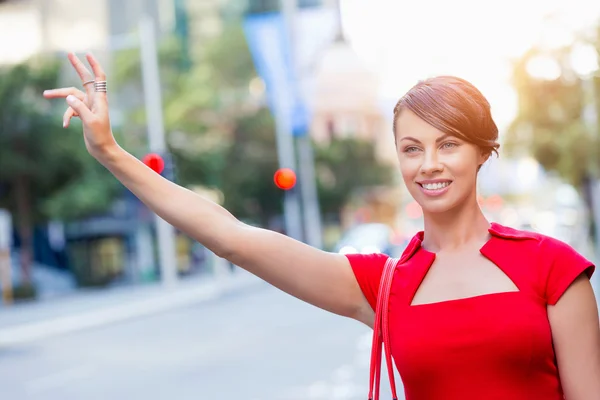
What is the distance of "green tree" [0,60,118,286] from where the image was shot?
2817 centimetres

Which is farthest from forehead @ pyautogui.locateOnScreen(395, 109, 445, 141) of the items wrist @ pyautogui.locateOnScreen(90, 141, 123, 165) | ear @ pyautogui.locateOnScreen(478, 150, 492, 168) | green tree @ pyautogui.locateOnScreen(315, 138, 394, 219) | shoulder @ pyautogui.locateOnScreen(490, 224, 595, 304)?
green tree @ pyautogui.locateOnScreen(315, 138, 394, 219)

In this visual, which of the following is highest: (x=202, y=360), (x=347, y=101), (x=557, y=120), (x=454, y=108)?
(x=454, y=108)

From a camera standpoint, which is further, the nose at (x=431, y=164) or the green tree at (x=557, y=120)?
the green tree at (x=557, y=120)

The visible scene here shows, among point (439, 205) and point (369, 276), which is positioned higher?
point (439, 205)

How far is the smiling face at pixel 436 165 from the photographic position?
6.66 feet

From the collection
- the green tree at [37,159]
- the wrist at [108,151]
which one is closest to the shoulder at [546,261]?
the wrist at [108,151]

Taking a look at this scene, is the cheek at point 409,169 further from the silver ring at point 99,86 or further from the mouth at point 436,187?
the silver ring at point 99,86

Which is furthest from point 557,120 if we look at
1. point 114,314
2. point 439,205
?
point 439,205

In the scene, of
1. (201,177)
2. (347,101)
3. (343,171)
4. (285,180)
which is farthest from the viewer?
(347,101)

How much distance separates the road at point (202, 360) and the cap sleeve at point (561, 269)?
7700mm

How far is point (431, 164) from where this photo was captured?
2020 millimetres

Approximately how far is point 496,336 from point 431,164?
0.37m

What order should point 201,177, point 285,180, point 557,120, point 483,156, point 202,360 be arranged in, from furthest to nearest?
point 201,177 → point 557,120 → point 202,360 → point 285,180 → point 483,156

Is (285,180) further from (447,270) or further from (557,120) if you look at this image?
(557,120)
